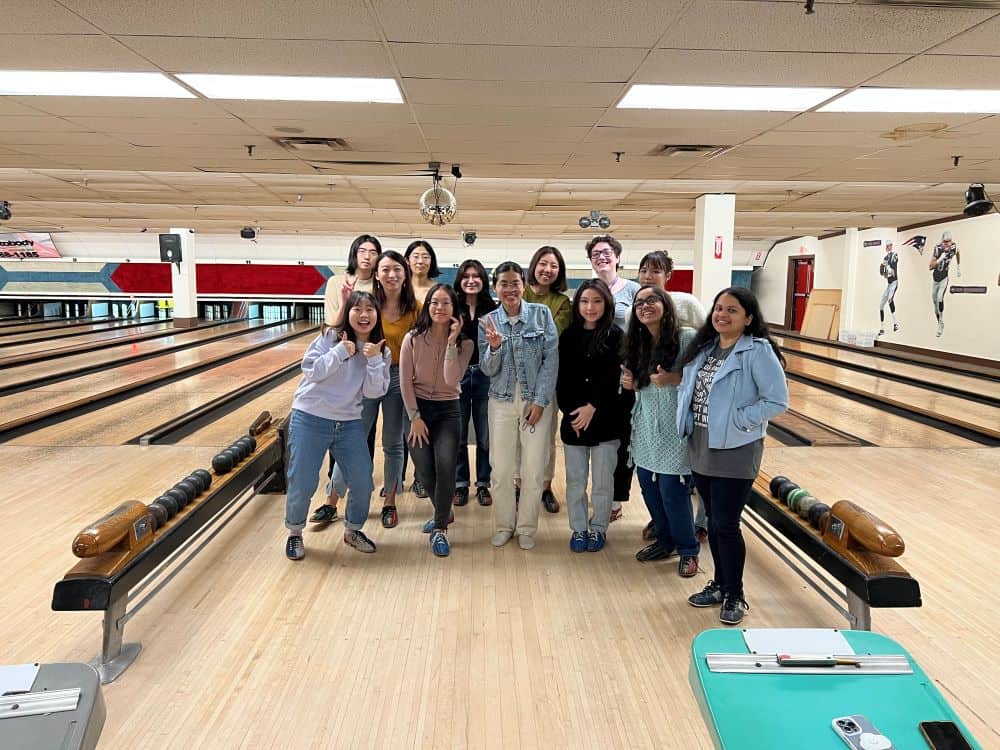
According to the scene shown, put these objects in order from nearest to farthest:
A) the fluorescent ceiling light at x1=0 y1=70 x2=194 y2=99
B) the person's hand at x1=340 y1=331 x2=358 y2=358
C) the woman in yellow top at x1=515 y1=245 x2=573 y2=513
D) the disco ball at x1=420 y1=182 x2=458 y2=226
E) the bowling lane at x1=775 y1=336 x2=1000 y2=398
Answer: the person's hand at x1=340 y1=331 x2=358 y2=358 < the woman in yellow top at x1=515 y1=245 x2=573 y2=513 < the fluorescent ceiling light at x1=0 y1=70 x2=194 y2=99 < the disco ball at x1=420 y1=182 x2=458 y2=226 < the bowling lane at x1=775 y1=336 x2=1000 y2=398

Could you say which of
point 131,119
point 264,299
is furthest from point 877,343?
point 264,299

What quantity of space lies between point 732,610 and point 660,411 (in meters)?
0.73

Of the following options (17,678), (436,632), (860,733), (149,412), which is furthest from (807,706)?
(149,412)

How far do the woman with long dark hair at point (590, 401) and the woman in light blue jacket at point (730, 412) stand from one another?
46 cm

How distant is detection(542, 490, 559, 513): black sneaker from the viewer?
347 centimetres

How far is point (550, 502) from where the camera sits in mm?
3506

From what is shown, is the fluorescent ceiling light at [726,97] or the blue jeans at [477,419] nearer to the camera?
the blue jeans at [477,419]

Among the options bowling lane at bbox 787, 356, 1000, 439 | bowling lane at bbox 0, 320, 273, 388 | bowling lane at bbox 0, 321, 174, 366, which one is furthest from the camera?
bowling lane at bbox 0, 321, 174, 366

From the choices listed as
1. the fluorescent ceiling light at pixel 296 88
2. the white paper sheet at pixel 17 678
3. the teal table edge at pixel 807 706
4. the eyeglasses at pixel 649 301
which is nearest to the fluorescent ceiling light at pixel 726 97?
the fluorescent ceiling light at pixel 296 88

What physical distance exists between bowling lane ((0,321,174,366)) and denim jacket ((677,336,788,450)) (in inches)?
348

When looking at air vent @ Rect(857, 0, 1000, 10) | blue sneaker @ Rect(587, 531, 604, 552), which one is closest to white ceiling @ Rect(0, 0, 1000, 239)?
air vent @ Rect(857, 0, 1000, 10)

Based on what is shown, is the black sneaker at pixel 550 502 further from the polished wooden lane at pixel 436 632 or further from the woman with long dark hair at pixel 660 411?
the woman with long dark hair at pixel 660 411

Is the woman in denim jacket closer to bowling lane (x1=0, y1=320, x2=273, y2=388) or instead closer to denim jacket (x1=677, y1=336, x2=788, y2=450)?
denim jacket (x1=677, y1=336, x2=788, y2=450)

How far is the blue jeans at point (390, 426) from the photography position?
3.12 m
